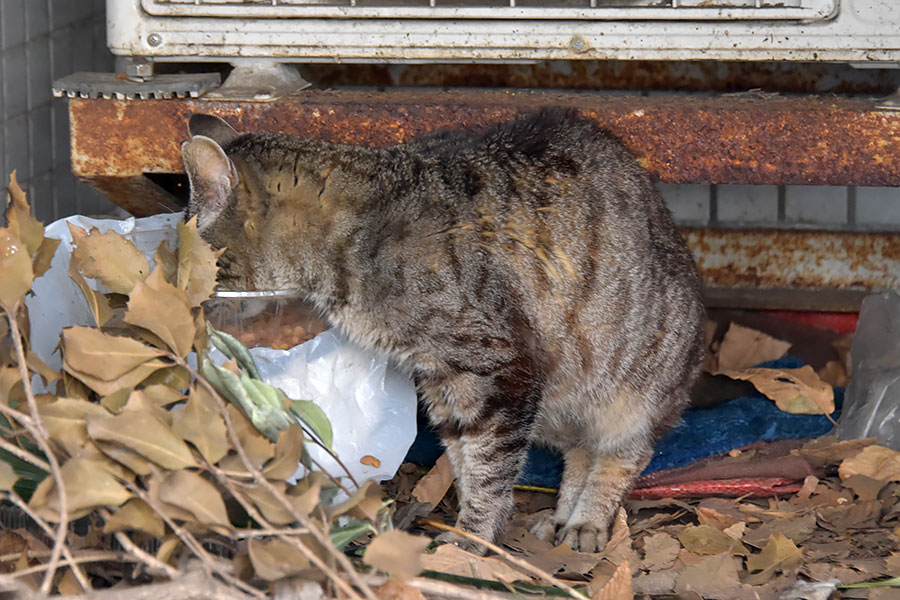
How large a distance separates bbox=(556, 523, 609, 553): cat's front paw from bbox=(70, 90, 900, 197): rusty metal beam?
0.99m

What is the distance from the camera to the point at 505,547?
272 centimetres

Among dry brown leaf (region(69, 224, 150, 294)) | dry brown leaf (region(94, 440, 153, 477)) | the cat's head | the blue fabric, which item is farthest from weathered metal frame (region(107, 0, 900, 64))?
dry brown leaf (region(94, 440, 153, 477))

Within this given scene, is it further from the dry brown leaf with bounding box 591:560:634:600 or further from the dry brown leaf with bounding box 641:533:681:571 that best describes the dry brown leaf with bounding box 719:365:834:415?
the dry brown leaf with bounding box 591:560:634:600

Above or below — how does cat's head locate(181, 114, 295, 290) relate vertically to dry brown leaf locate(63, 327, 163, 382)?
above

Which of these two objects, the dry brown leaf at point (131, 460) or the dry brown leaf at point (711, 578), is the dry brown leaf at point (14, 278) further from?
the dry brown leaf at point (711, 578)

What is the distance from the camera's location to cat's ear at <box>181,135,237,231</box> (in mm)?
2395

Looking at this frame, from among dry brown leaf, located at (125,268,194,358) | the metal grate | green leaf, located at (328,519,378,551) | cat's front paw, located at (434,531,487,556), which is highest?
the metal grate

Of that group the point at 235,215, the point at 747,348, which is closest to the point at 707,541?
the point at 747,348

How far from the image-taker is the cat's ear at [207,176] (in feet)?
7.86

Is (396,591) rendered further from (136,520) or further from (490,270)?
(490,270)

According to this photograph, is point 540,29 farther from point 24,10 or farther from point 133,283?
point 24,10

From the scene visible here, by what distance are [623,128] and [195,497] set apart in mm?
1663

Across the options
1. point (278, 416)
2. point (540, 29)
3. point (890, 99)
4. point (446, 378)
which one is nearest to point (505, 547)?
point (446, 378)

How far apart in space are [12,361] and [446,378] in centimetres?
98
